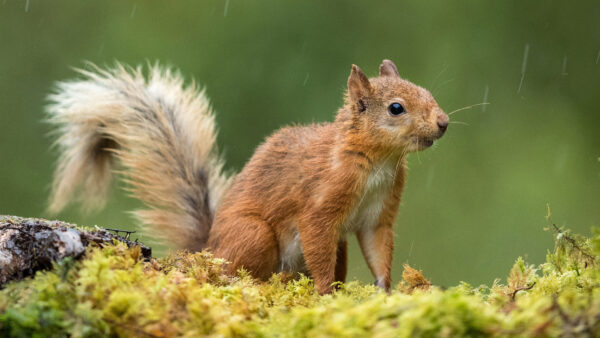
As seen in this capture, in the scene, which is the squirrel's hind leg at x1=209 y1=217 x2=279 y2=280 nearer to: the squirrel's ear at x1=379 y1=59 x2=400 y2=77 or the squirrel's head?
the squirrel's head

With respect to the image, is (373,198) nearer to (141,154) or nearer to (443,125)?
(443,125)

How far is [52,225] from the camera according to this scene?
1.54m

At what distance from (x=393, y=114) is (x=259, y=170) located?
0.74 meters

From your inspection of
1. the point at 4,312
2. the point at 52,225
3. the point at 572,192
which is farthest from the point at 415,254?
the point at 4,312

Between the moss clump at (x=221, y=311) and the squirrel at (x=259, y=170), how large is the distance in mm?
927

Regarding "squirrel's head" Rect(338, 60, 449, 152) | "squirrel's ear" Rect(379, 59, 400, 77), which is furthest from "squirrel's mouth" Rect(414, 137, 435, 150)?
"squirrel's ear" Rect(379, 59, 400, 77)

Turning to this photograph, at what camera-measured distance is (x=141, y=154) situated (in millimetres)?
3076

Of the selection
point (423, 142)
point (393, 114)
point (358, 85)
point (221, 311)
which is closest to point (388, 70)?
point (358, 85)

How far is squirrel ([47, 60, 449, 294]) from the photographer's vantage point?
94.0 inches

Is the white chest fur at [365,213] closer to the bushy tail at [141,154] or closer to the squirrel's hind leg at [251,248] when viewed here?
the squirrel's hind leg at [251,248]

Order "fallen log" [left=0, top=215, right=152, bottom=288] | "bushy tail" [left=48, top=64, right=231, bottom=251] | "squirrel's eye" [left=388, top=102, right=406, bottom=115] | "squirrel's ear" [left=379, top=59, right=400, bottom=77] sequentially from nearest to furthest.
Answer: "fallen log" [left=0, top=215, right=152, bottom=288], "squirrel's eye" [left=388, top=102, right=406, bottom=115], "squirrel's ear" [left=379, top=59, right=400, bottom=77], "bushy tail" [left=48, top=64, right=231, bottom=251]

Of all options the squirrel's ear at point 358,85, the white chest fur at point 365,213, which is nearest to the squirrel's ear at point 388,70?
the squirrel's ear at point 358,85

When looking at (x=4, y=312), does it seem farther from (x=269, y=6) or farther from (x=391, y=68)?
(x=269, y=6)

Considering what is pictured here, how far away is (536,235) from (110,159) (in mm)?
3002
